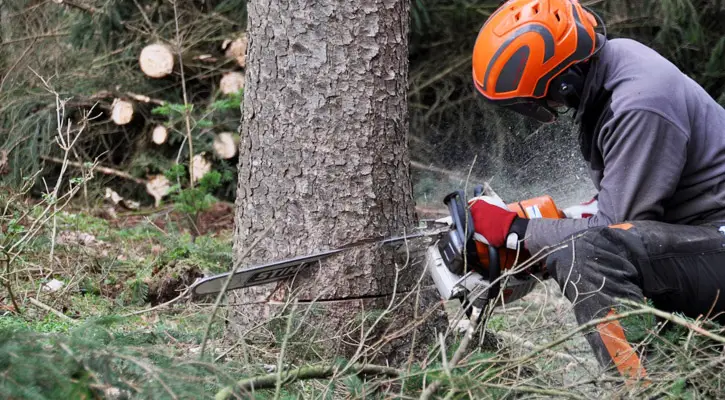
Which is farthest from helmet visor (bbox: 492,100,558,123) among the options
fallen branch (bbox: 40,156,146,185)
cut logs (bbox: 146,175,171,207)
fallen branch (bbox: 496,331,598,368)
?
fallen branch (bbox: 40,156,146,185)

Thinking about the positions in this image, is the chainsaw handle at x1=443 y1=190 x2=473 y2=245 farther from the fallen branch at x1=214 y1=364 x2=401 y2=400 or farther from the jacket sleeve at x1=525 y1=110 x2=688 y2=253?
the fallen branch at x1=214 y1=364 x2=401 y2=400

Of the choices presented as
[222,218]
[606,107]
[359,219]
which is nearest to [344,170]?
[359,219]

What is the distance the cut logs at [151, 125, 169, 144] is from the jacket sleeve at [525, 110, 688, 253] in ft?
17.6

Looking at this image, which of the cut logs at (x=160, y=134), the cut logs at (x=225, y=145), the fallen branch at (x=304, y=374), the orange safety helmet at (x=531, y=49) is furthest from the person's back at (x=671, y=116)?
the cut logs at (x=160, y=134)

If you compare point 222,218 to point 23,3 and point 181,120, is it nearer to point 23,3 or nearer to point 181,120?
point 181,120

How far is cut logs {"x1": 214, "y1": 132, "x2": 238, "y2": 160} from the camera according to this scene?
740 centimetres

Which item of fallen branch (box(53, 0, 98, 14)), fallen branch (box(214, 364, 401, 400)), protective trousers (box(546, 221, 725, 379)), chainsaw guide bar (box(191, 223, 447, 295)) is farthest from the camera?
fallen branch (box(53, 0, 98, 14))

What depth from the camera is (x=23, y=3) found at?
28.4ft

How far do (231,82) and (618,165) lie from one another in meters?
5.34

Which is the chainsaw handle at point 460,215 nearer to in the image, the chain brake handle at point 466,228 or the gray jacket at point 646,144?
the chain brake handle at point 466,228

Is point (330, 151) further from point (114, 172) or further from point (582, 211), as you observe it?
point (114, 172)

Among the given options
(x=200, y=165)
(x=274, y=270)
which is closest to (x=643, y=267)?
(x=274, y=270)

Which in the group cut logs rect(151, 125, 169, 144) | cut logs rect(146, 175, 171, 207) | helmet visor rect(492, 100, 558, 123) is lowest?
cut logs rect(146, 175, 171, 207)

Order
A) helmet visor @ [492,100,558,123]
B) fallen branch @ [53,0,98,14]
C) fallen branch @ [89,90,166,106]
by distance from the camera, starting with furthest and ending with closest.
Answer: fallen branch @ [89,90,166,106] < fallen branch @ [53,0,98,14] < helmet visor @ [492,100,558,123]
